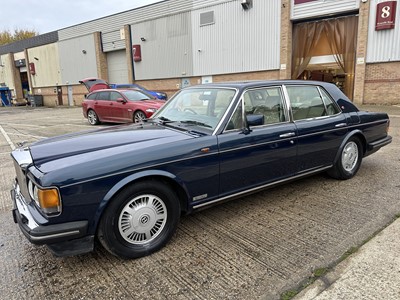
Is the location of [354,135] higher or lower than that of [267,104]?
lower

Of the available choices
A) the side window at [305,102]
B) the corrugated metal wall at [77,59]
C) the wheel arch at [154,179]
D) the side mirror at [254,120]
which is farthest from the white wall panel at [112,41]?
the wheel arch at [154,179]

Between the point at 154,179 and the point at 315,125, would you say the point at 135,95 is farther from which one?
the point at 154,179

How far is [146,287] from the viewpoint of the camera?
243 centimetres

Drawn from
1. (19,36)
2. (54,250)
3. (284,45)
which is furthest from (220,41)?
(19,36)

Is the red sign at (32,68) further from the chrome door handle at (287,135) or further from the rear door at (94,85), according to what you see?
the chrome door handle at (287,135)

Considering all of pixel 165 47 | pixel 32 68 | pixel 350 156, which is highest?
pixel 165 47

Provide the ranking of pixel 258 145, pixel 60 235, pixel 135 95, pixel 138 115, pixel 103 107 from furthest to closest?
1. pixel 103 107
2. pixel 135 95
3. pixel 138 115
4. pixel 258 145
5. pixel 60 235

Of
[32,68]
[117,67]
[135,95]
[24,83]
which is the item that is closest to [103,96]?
[135,95]

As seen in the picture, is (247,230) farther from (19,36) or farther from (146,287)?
(19,36)

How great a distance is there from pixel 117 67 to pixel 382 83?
20712mm

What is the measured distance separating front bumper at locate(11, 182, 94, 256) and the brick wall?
16.3m

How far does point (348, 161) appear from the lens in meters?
4.67

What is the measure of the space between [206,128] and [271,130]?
0.81 meters

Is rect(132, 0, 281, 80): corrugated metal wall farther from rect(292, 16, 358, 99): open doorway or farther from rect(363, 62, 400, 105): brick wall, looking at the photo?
rect(363, 62, 400, 105): brick wall
